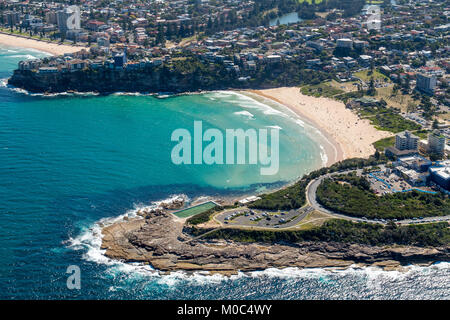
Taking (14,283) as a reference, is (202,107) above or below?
above

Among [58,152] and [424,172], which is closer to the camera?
[424,172]

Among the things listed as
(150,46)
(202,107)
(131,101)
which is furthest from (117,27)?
(202,107)

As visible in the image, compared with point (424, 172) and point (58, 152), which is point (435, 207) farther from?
point (58, 152)

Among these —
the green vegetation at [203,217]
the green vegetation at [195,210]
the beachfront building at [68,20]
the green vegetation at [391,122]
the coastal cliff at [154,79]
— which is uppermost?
the beachfront building at [68,20]

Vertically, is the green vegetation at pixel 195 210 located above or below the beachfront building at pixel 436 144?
below

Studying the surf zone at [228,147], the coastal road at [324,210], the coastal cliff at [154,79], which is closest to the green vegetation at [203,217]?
the coastal road at [324,210]

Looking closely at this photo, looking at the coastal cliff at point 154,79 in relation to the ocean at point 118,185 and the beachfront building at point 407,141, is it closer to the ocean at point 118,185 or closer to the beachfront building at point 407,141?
the ocean at point 118,185
